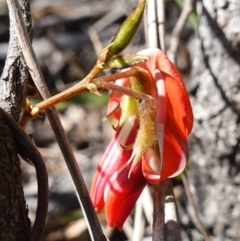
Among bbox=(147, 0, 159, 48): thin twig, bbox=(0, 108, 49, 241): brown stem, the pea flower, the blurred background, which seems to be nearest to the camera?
bbox=(0, 108, 49, 241): brown stem

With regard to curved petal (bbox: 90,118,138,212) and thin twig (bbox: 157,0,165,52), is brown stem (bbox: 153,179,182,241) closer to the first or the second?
curved petal (bbox: 90,118,138,212)

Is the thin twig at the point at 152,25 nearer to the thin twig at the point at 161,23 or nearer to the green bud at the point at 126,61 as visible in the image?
the thin twig at the point at 161,23

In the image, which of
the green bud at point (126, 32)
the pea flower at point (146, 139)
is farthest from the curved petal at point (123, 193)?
the green bud at point (126, 32)

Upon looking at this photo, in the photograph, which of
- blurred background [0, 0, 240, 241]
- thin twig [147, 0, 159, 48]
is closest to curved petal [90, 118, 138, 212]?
thin twig [147, 0, 159, 48]

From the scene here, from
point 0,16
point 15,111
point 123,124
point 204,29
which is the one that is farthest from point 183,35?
point 15,111

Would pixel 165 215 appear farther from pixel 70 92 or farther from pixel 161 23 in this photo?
pixel 161 23

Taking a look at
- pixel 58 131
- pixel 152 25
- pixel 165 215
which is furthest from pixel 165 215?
pixel 152 25
